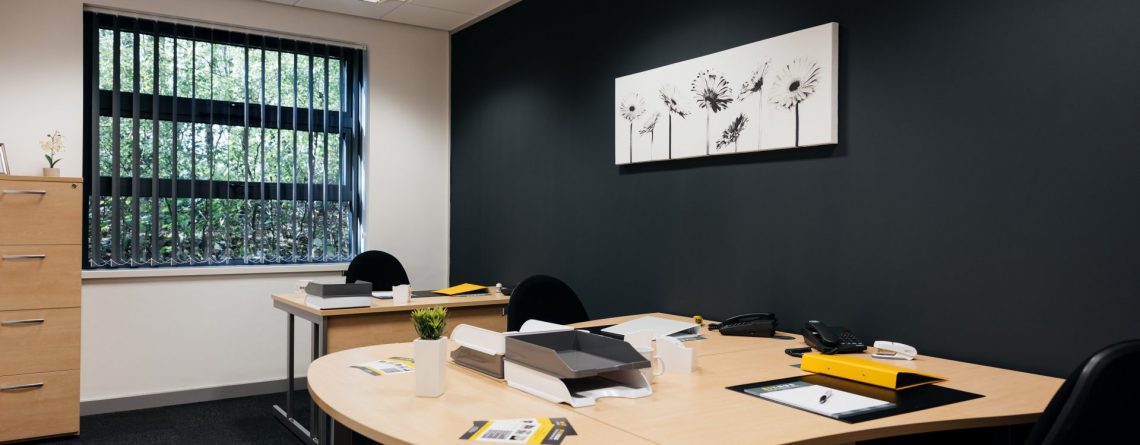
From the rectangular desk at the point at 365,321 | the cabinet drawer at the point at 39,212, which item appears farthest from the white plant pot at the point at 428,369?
the cabinet drawer at the point at 39,212

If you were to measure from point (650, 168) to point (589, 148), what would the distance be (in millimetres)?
557

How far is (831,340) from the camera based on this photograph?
2.50 m

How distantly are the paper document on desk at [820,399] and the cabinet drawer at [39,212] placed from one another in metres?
3.70

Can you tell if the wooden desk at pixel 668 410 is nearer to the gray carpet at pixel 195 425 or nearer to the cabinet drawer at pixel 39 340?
the gray carpet at pixel 195 425

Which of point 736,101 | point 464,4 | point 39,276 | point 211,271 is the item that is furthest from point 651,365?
point 211,271

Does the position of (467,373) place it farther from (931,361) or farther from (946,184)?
(946,184)

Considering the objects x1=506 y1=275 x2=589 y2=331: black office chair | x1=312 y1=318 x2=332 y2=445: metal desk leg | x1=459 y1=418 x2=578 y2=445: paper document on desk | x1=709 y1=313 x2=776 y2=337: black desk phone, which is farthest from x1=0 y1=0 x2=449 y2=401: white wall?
x1=459 y1=418 x2=578 y2=445: paper document on desk

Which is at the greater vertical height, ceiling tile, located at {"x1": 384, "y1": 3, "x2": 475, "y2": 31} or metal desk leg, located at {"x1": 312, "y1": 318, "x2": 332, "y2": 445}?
ceiling tile, located at {"x1": 384, "y1": 3, "x2": 475, "y2": 31}

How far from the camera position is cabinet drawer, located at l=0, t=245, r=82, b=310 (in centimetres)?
376

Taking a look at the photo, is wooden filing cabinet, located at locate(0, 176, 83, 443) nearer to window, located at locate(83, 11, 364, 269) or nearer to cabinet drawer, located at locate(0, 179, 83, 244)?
cabinet drawer, located at locate(0, 179, 83, 244)

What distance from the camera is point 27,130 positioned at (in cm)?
422

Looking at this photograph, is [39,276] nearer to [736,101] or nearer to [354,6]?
[354,6]

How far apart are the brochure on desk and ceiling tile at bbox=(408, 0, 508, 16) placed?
3.65 meters

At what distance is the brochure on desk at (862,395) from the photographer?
1.71 m
